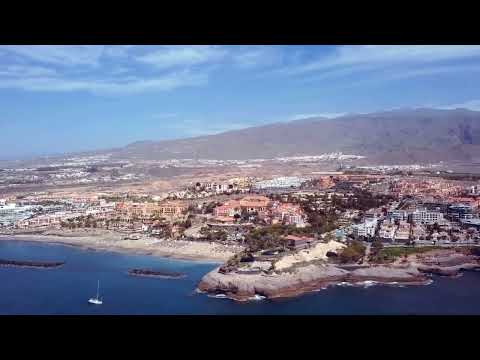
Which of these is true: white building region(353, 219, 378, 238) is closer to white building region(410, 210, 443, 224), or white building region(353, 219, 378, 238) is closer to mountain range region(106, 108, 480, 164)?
white building region(410, 210, 443, 224)

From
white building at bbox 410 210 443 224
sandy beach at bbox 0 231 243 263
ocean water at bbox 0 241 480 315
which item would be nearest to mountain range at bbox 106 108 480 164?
white building at bbox 410 210 443 224

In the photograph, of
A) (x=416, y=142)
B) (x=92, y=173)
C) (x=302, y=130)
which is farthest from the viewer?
(x=302, y=130)

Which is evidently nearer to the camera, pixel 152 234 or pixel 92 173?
pixel 152 234

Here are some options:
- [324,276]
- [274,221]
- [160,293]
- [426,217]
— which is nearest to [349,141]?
[426,217]

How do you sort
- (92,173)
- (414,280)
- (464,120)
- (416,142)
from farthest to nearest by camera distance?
(416,142) → (92,173) → (464,120) → (414,280)
